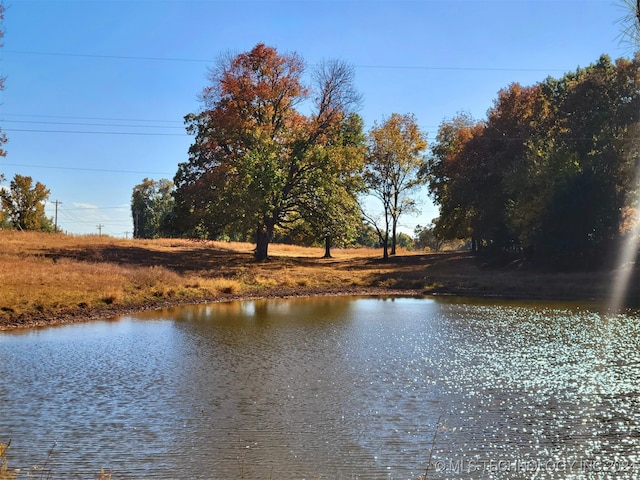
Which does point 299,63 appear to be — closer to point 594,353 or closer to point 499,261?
point 499,261

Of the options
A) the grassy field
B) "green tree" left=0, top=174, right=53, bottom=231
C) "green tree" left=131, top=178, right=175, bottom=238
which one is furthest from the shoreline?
"green tree" left=131, top=178, right=175, bottom=238

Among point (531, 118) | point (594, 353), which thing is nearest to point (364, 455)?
point (594, 353)

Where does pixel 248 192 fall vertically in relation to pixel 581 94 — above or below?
below

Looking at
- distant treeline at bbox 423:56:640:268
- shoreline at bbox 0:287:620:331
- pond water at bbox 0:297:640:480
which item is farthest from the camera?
distant treeline at bbox 423:56:640:268

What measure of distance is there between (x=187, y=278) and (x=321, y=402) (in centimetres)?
2244

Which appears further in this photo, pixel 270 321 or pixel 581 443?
pixel 270 321

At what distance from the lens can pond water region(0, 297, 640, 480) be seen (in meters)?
7.62

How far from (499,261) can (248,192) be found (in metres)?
20.1

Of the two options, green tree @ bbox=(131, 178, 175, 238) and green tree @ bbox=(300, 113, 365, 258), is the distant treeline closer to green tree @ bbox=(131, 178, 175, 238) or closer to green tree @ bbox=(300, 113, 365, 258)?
green tree @ bbox=(300, 113, 365, 258)

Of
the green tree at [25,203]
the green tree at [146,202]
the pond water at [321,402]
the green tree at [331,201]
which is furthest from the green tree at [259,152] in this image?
the green tree at [146,202]

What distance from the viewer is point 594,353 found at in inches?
600

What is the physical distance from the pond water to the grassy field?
16.5ft

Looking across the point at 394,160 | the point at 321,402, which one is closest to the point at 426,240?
the point at 394,160

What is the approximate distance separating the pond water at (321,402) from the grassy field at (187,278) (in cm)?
503
